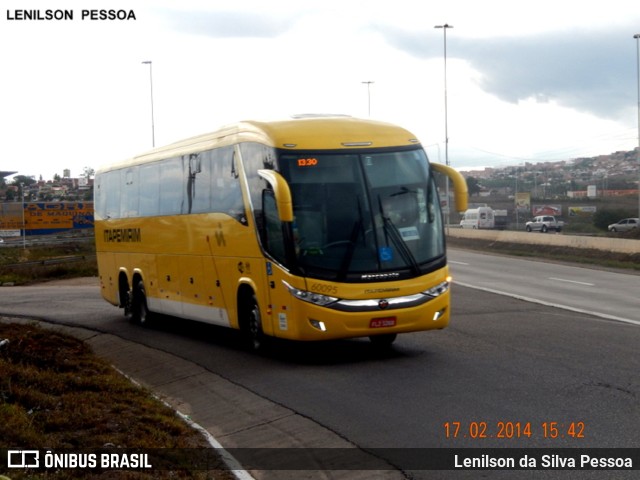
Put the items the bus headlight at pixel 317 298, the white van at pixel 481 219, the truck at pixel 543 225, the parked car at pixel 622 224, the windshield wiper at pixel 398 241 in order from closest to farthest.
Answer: the bus headlight at pixel 317 298, the windshield wiper at pixel 398 241, the parked car at pixel 622 224, the truck at pixel 543 225, the white van at pixel 481 219

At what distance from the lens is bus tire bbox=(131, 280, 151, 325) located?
2153 centimetres

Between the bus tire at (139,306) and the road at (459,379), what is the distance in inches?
13.2

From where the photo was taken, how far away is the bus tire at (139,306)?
21.5 metres

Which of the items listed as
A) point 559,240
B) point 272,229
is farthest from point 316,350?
point 559,240

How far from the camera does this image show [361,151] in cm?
1391

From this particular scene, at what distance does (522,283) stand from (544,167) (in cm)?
15308

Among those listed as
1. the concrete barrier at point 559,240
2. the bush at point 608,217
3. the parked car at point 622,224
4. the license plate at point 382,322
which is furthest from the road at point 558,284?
the bush at point 608,217

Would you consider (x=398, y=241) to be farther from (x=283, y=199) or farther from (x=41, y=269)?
(x=41, y=269)

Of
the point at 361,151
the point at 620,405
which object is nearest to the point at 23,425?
the point at 620,405

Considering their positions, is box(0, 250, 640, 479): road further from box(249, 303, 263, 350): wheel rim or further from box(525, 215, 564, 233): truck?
box(525, 215, 564, 233): truck

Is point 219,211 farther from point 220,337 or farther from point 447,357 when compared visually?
point 447,357

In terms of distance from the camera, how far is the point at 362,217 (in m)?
13.5

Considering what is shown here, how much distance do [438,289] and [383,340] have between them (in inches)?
60.9

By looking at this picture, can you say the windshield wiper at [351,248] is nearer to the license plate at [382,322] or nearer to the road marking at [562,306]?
the license plate at [382,322]
